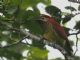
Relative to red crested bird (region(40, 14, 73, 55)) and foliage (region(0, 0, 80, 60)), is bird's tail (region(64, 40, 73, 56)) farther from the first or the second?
foliage (region(0, 0, 80, 60))

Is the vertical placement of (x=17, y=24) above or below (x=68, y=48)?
above

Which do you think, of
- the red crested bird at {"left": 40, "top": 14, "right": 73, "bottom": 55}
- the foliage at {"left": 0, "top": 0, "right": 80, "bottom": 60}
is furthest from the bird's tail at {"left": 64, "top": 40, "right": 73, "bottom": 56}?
the foliage at {"left": 0, "top": 0, "right": 80, "bottom": 60}

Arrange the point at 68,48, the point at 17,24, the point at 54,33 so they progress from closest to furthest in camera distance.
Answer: the point at 17,24 → the point at 68,48 → the point at 54,33

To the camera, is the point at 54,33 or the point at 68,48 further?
the point at 54,33

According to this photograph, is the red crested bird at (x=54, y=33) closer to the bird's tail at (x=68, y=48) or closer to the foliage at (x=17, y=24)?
the bird's tail at (x=68, y=48)

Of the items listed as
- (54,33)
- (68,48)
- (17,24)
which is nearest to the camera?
(17,24)

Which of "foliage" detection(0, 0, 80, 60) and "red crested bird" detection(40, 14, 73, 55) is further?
"red crested bird" detection(40, 14, 73, 55)

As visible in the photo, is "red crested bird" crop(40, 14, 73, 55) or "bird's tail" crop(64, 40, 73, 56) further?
"red crested bird" crop(40, 14, 73, 55)

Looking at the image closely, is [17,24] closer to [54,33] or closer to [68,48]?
[68,48]


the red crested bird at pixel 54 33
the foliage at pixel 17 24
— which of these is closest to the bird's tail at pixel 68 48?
the red crested bird at pixel 54 33

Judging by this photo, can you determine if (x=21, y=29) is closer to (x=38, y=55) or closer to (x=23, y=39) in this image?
(x=23, y=39)

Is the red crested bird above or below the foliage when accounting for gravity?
below

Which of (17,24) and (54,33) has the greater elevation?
(17,24)

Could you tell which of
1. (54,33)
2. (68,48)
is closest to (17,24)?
(68,48)
